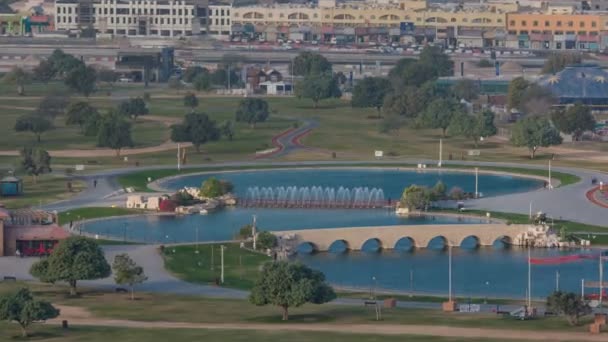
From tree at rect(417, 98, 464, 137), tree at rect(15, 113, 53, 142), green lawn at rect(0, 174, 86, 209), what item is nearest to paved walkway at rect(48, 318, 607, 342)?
green lawn at rect(0, 174, 86, 209)

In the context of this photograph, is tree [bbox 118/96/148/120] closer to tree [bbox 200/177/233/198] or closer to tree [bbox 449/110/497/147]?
tree [bbox 449/110/497/147]

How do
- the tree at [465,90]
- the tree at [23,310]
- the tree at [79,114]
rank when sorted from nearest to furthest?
the tree at [23,310]
the tree at [79,114]
the tree at [465,90]

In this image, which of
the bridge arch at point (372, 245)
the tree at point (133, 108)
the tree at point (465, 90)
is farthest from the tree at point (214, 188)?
the tree at point (465, 90)

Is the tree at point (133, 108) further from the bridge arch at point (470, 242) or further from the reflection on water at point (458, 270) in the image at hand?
the reflection on water at point (458, 270)

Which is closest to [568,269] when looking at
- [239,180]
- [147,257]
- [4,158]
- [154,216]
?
[147,257]

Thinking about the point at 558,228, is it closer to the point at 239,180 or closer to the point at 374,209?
the point at 374,209

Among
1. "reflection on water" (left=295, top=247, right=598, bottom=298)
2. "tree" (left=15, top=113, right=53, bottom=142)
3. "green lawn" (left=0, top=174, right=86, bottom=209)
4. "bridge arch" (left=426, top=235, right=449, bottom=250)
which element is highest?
"tree" (left=15, top=113, right=53, bottom=142)

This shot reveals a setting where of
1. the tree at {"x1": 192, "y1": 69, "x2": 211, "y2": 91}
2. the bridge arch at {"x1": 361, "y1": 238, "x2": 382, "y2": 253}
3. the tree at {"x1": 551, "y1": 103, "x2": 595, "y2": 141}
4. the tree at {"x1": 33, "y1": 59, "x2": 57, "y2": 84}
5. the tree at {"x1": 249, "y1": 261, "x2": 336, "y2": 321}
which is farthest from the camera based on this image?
the tree at {"x1": 33, "y1": 59, "x2": 57, "y2": 84}
